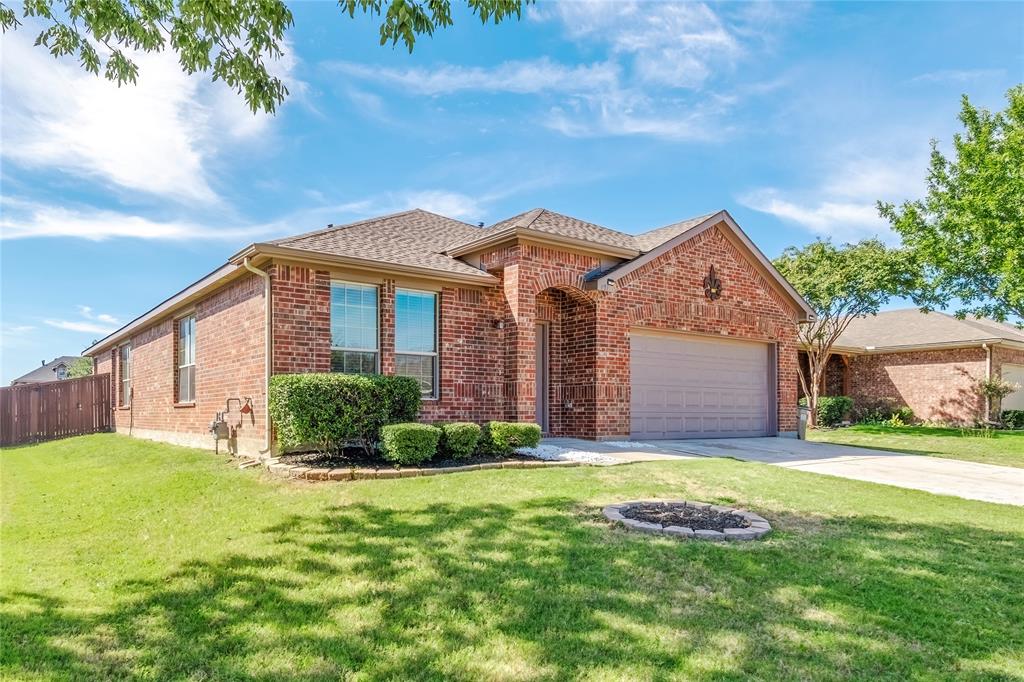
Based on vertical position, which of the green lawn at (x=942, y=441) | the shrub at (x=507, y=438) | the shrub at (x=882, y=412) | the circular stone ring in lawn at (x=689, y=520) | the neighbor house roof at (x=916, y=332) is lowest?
the green lawn at (x=942, y=441)

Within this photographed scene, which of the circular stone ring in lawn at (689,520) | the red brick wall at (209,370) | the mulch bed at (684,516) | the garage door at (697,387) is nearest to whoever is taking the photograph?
the circular stone ring in lawn at (689,520)

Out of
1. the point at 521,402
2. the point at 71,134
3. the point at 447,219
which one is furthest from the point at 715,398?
the point at 71,134

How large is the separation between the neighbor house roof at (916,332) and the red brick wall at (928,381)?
59 cm

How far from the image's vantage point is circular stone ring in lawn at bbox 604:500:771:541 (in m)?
5.08

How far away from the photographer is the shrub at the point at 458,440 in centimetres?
877

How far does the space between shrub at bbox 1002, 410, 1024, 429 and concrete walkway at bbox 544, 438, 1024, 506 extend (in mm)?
13628

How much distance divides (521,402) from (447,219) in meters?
6.38

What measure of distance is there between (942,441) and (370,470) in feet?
56.7

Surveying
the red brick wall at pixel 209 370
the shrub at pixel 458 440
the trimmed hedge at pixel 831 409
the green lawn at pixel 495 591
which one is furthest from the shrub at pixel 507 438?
the trimmed hedge at pixel 831 409

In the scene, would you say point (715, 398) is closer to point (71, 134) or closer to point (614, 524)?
point (614, 524)

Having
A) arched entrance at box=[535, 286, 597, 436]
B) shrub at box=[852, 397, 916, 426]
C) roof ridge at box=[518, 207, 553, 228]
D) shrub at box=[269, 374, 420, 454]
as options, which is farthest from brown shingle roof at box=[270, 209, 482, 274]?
shrub at box=[852, 397, 916, 426]

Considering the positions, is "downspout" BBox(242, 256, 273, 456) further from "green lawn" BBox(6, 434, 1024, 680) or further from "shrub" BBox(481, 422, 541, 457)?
"shrub" BBox(481, 422, 541, 457)

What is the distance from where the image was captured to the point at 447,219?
15625 millimetres

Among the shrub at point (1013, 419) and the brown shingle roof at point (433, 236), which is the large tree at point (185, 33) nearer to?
the brown shingle roof at point (433, 236)
